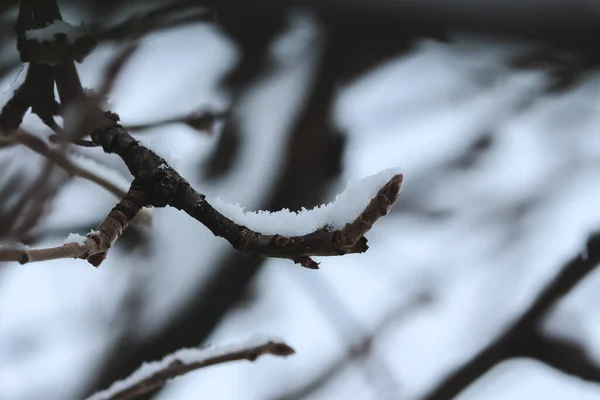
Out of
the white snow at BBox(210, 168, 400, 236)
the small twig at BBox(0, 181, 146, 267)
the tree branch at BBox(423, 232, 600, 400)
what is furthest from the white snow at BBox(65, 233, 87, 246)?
the tree branch at BBox(423, 232, 600, 400)

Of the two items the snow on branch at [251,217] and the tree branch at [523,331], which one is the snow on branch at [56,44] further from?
the tree branch at [523,331]

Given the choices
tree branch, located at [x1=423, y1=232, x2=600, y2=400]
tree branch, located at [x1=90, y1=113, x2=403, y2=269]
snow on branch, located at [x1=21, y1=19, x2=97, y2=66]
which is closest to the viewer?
tree branch, located at [x1=90, y1=113, x2=403, y2=269]

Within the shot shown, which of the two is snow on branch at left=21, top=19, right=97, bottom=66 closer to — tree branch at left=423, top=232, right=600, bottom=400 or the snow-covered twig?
the snow-covered twig

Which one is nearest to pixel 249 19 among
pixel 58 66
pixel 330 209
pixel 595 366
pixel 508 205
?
pixel 58 66

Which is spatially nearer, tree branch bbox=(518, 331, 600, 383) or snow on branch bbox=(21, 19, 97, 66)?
snow on branch bbox=(21, 19, 97, 66)

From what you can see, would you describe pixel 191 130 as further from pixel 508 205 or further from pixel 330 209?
pixel 508 205

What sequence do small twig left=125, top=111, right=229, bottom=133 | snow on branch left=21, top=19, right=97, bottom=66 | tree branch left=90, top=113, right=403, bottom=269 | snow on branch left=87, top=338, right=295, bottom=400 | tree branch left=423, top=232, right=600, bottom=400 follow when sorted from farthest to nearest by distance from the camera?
tree branch left=423, top=232, right=600, bottom=400
small twig left=125, top=111, right=229, bottom=133
snow on branch left=21, top=19, right=97, bottom=66
snow on branch left=87, top=338, right=295, bottom=400
tree branch left=90, top=113, right=403, bottom=269

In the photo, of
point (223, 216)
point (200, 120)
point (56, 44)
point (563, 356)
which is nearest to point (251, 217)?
point (223, 216)
